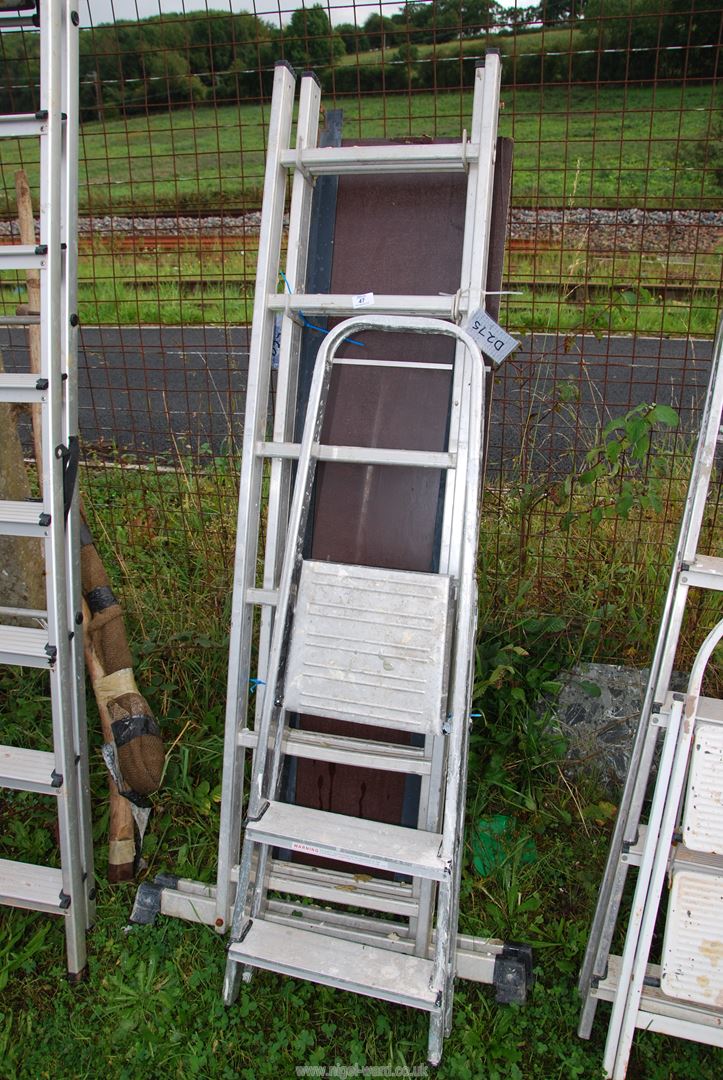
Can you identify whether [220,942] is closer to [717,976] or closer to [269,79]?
[717,976]

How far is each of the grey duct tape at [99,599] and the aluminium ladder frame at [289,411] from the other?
1.69 feet

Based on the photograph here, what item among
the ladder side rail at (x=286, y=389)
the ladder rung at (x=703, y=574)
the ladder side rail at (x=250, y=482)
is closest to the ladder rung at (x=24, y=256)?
the ladder side rail at (x=250, y=482)

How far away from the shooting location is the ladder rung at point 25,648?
7.32 feet

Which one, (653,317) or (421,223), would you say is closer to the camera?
(421,223)

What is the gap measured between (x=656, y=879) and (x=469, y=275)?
1626mm

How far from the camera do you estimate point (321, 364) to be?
219 cm

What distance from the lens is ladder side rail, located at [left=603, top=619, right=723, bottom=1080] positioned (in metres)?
1.91

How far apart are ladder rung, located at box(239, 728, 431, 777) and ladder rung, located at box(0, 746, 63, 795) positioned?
0.54 meters

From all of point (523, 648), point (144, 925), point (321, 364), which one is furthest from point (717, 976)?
point (321, 364)

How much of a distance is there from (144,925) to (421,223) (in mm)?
2291

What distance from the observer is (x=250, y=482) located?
2.34 m

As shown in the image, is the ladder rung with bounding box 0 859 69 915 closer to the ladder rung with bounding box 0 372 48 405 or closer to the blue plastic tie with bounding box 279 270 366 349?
the ladder rung with bounding box 0 372 48 405

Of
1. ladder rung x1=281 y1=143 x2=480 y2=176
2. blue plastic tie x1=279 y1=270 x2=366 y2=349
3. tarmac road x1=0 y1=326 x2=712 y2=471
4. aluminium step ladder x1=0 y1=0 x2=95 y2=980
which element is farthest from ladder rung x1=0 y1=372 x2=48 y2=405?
tarmac road x1=0 y1=326 x2=712 y2=471

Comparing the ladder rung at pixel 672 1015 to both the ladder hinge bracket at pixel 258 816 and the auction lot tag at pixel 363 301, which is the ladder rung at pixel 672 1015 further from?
the auction lot tag at pixel 363 301
